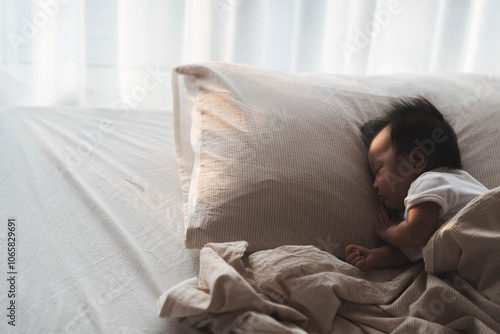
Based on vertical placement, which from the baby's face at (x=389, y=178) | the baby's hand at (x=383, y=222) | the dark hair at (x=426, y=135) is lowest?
the baby's hand at (x=383, y=222)

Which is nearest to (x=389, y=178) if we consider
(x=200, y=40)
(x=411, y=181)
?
(x=411, y=181)

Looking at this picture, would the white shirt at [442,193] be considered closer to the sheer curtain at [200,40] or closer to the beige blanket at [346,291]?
the beige blanket at [346,291]

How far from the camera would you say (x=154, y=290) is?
982mm

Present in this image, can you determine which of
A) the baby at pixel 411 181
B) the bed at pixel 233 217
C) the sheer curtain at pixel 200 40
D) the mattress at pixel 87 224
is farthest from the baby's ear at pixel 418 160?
the sheer curtain at pixel 200 40

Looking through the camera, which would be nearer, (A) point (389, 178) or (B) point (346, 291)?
(B) point (346, 291)

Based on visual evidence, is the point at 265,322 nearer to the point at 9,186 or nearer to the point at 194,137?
the point at 194,137

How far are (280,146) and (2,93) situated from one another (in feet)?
4.38

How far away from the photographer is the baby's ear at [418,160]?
111 cm

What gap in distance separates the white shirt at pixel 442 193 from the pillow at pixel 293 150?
0.09 m

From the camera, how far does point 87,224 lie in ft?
3.82

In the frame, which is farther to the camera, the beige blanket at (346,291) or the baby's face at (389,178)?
the baby's face at (389,178)

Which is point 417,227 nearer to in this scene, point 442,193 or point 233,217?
point 442,193

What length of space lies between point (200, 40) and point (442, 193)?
126 cm

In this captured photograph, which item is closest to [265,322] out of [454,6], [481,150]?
[481,150]
